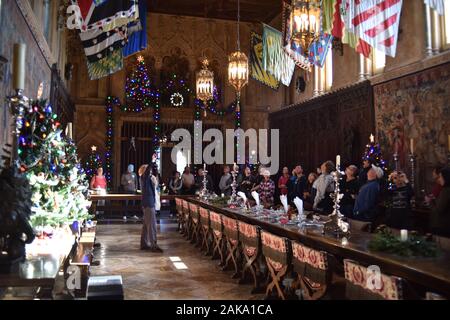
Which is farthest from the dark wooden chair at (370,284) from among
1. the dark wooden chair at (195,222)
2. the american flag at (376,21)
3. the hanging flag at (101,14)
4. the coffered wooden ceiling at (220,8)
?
the coffered wooden ceiling at (220,8)

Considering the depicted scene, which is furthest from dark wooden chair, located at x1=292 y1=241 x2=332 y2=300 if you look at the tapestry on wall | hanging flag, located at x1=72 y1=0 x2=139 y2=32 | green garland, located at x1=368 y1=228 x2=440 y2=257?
hanging flag, located at x1=72 y1=0 x2=139 y2=32

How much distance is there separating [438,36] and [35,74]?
853cm

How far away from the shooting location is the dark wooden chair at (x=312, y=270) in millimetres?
3068

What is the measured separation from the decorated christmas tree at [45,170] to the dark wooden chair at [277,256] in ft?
8.19

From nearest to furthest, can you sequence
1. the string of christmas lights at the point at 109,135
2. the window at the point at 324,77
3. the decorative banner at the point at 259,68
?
the decorative banner at the point at 259,68
the window at the point at 324,77
the string of christmas lights at the point at 109,135

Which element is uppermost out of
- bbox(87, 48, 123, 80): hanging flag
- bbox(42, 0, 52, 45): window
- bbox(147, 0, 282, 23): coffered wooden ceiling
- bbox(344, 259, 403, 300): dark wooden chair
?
bbox(147, 0, 282, 23): coffered wooden ceiling

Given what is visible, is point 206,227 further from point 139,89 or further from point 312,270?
point 139,89

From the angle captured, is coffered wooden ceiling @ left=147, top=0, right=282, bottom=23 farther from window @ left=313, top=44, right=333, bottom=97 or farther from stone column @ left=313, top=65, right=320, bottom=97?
window @ left=313, top=44, right=333, bottom=97

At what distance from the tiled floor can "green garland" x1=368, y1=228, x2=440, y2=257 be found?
1865 mm

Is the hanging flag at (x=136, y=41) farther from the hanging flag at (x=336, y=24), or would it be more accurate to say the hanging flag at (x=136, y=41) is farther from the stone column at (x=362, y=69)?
the stone column at (x=362, y=69)

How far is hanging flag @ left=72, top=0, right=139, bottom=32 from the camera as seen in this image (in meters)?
7.77

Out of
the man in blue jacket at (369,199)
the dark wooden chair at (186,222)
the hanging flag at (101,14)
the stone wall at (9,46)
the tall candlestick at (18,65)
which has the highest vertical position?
the hanging flag at (101,14)

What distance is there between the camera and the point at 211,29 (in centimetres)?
1708

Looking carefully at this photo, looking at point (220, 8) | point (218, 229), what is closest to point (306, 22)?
point (218, 229)
